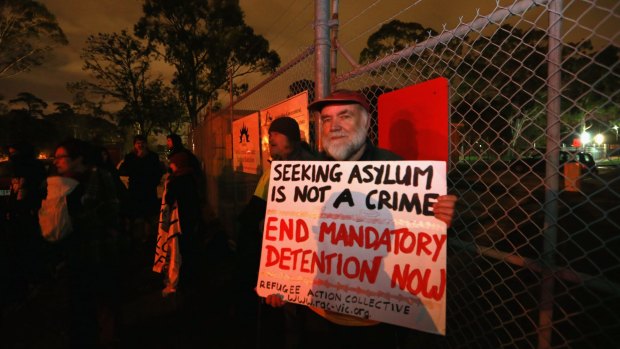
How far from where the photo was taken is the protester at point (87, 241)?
311cm

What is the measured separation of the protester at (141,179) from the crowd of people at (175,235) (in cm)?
2

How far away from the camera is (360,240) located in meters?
1.79

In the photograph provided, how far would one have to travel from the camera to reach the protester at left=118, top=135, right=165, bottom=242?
6.41 meters

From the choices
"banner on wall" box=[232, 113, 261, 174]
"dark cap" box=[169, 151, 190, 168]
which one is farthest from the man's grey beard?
"dark cap" box=[169, 151, 190, 168]

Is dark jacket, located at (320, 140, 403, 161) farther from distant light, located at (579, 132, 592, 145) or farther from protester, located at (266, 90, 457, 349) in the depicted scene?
distant light, located at (579, 132, 592, 145)

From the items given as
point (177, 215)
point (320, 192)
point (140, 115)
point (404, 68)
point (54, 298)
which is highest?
point (140, 115)

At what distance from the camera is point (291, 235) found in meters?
1.97

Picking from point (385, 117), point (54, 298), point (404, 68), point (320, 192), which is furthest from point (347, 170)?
point (54, 298)

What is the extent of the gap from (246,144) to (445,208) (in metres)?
3.64

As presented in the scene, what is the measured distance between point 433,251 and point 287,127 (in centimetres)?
162

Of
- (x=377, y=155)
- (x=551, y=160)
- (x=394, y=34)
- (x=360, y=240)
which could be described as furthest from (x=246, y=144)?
(x=394, y=34)

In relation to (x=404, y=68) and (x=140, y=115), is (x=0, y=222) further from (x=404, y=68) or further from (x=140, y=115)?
(x=140, y=115)

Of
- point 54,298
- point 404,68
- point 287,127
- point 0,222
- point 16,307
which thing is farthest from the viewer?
point 0,222

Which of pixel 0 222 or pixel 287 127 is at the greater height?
pixel 287 127
